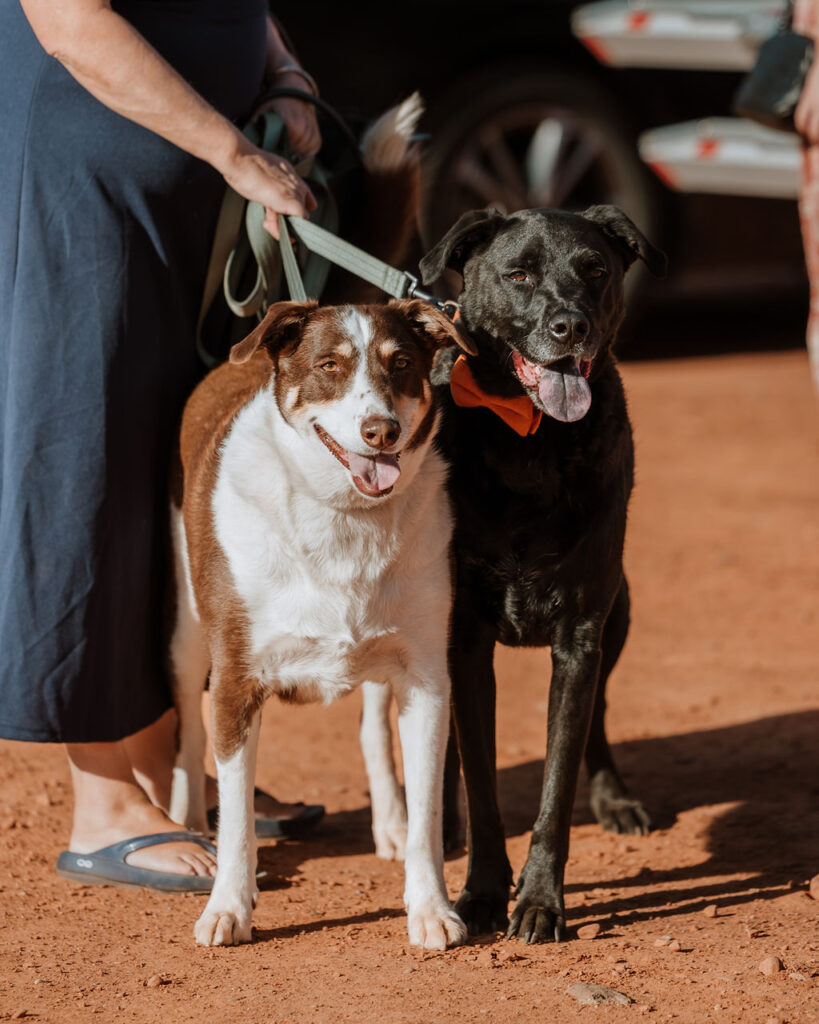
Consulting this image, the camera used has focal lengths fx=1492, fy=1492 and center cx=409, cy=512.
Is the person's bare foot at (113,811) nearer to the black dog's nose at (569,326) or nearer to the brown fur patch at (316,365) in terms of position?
the brown fur patch at (316,365)

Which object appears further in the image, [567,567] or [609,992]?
[567,567]

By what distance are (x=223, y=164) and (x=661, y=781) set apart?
244 centimetres

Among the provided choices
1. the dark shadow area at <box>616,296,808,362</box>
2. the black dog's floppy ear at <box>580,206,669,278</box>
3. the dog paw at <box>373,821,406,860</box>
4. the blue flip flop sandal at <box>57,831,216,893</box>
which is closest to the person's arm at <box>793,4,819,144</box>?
the black dog's floppy ear at <box>580,206,669,278</box>

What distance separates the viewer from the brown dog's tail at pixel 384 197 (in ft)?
13.8

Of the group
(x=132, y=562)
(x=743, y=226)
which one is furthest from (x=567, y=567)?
(x=743, y=226)

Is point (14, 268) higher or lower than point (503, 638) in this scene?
higher

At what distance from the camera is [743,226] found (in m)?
9.40

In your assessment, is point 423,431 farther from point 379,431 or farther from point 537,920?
point 537,920

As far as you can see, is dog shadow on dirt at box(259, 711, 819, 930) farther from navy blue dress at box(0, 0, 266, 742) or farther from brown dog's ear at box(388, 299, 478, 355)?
brown dog's ear at box(388, 299, 478, 355)

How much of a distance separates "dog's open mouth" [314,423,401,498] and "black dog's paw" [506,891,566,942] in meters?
1.04

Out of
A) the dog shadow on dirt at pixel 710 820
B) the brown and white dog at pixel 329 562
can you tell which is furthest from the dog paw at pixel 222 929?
the dog shadow on dirt at pixel 710 820

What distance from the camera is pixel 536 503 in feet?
11.9

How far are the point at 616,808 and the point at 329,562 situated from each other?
148 cm

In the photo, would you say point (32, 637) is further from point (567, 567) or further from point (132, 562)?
point (567, 567)
